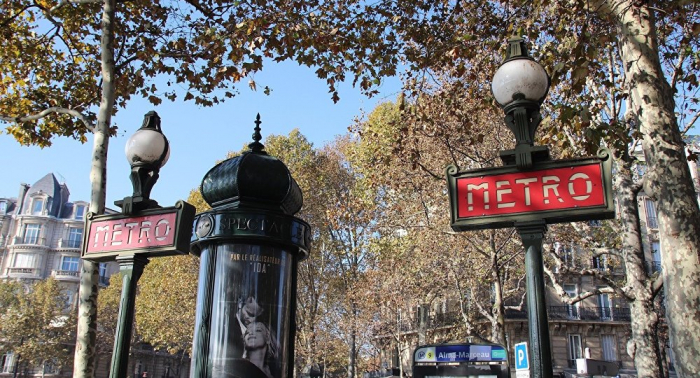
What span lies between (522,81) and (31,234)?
208ft

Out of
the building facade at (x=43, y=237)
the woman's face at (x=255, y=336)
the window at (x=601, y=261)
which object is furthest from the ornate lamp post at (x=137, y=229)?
the building facade at (x=43, y=237)

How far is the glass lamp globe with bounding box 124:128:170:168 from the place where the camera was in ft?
17.0

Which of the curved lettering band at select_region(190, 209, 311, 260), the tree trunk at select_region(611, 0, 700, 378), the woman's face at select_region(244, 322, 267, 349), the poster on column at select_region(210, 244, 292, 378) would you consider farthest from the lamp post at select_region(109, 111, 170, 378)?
the tree trunk at select_region(611, 0, 700, 378)

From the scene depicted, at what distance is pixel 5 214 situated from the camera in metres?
60.1

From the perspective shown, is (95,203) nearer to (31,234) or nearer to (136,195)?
(136,195)

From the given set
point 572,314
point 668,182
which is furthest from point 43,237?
point 668,182

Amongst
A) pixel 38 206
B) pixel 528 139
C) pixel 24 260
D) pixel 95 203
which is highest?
pixel 38 206

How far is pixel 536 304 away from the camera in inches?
136

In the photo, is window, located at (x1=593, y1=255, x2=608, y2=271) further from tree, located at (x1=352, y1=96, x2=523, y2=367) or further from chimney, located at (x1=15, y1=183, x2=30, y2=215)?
chimney, located at (x1=15, y1=183, x2=30, y2=215)

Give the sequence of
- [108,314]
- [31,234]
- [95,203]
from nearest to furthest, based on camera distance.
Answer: [95,203] < [108,314] < [31,234]

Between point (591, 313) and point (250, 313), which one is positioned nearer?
point (250, 313)

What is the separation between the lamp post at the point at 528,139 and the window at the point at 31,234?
205ft

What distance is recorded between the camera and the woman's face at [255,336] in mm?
6680

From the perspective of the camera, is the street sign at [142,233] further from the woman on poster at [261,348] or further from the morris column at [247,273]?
the woman on poster at [261,348]
